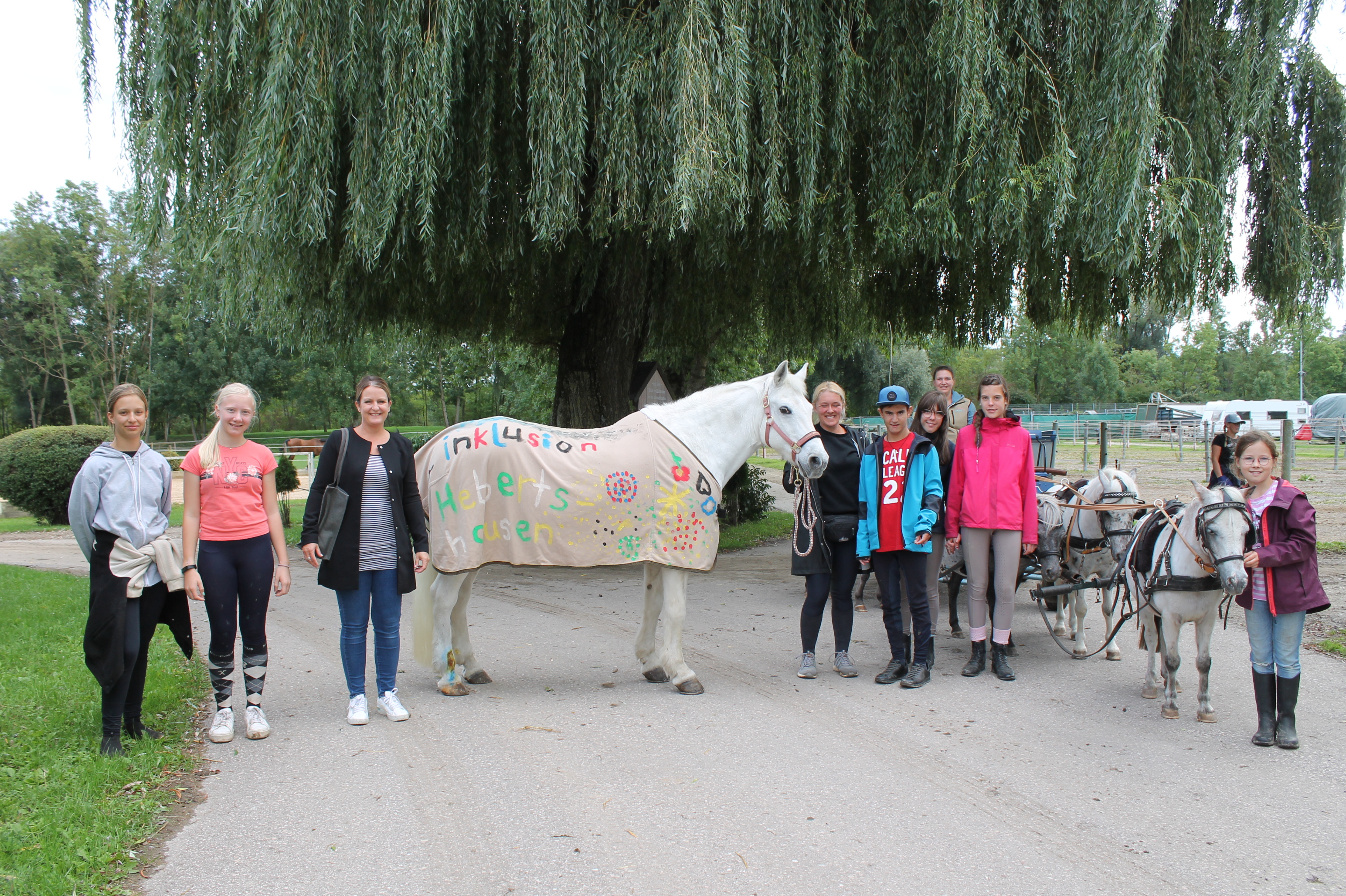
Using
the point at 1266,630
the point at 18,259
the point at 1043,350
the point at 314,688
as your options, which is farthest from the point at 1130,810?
the point at 1043,350

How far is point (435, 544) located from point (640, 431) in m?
1.37

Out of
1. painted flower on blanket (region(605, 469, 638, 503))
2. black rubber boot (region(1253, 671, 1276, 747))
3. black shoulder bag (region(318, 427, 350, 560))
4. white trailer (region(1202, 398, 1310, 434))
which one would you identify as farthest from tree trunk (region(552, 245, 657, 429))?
white trailer (region(1202, 398, 1310, 434))

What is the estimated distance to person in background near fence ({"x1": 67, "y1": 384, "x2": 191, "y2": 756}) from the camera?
11.8ft

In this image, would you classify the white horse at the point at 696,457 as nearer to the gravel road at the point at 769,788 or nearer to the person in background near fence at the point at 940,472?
the gravel road at the point at 769,788

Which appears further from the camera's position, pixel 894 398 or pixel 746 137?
pixel 746 137

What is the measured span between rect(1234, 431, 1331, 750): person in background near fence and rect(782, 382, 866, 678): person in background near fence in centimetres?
200

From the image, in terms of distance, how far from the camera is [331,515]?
4.04 meters

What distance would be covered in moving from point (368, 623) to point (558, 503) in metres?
1.21

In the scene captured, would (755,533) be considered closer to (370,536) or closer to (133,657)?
(370,536)

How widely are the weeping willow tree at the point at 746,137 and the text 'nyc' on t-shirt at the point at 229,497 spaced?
3.24 metres

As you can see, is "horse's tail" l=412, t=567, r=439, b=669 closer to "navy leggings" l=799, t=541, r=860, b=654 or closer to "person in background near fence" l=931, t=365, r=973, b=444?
"navy leggings" l=799, t=541, r=860, b=654

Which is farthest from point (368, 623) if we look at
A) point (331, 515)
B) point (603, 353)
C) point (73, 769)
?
point (603, 353)

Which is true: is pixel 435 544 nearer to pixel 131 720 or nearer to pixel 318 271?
pixel 131 720

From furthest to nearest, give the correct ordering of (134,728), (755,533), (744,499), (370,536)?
(744,499) → (755,533) → (370,536) → (134,728)
